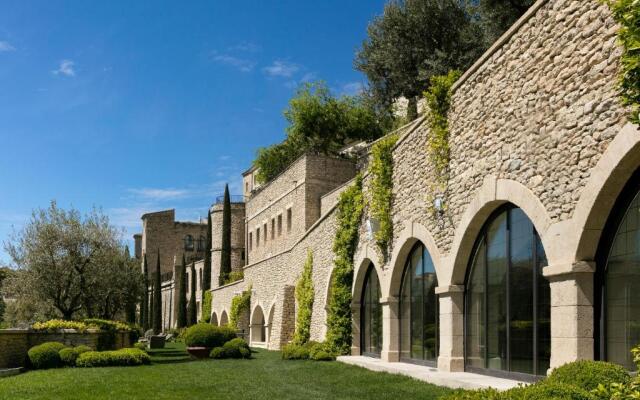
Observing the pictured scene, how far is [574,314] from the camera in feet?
29.8

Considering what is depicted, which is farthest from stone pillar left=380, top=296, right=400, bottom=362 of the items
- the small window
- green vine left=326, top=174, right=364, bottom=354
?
the small window

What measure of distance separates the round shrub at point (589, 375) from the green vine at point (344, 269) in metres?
12.3

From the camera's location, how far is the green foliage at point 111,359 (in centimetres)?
2031

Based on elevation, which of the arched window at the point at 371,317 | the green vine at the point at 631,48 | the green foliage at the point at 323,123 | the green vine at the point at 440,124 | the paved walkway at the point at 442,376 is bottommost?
the paved walkway at the point at 442,376

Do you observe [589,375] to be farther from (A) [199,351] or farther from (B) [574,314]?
(A) [199,351]

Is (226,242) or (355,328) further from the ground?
(226,242)

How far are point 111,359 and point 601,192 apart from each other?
16696mm

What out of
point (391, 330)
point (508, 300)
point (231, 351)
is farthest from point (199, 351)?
point (508, 300)

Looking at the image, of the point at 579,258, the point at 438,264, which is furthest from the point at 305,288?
the point at 579,258

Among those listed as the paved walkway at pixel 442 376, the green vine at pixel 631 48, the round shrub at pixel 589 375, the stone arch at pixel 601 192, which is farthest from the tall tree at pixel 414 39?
the green vine at pixel 631 48

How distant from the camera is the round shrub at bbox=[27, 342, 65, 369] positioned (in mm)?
→ 19961

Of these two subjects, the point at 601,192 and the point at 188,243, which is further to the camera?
the point at 188,243

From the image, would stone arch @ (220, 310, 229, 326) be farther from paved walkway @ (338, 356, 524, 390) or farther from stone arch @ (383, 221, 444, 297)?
stone arch @ (383, 221, 444, 297)

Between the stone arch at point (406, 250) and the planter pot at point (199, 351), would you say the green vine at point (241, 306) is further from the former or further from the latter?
the stone arch at point (406, 250)
